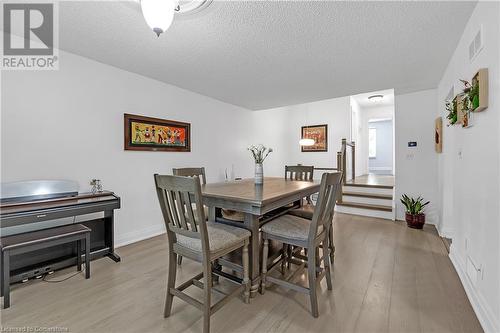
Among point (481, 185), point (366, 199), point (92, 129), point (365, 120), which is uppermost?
point (365, 120)

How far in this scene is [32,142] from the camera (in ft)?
7.50

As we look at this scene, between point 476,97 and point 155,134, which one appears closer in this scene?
point 476,97

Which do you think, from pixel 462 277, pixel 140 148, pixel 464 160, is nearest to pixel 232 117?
pixel 140 148

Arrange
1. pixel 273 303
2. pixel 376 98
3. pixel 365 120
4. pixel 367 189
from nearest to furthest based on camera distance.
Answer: pixel 273 303 < pixel 367 189 < pixel 376 98 < pixel 365 120

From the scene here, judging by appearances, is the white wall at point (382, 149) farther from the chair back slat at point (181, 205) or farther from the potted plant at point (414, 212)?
the chair back slat at point (181, 205)

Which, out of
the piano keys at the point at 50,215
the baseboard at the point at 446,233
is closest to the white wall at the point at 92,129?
the piano keys at the point at 50,215

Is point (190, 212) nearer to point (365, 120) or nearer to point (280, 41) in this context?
point (280, 41)

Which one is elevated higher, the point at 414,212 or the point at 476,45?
the point at 476,45

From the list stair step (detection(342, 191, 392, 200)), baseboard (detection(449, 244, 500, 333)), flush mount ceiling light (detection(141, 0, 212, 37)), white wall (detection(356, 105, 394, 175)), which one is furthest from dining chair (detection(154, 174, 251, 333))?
white wall (detection(356, 105, 394, 175))

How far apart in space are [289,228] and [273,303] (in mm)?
605

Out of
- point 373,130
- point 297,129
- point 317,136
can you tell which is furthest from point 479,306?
point 373,130

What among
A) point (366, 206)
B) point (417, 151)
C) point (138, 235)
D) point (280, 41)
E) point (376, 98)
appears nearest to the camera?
point (280, 41)

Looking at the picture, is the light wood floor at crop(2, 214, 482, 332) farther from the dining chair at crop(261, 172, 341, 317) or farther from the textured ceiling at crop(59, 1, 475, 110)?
the textured ceiling at crop(59, 1, 475, 110)

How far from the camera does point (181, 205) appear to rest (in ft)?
4.83
